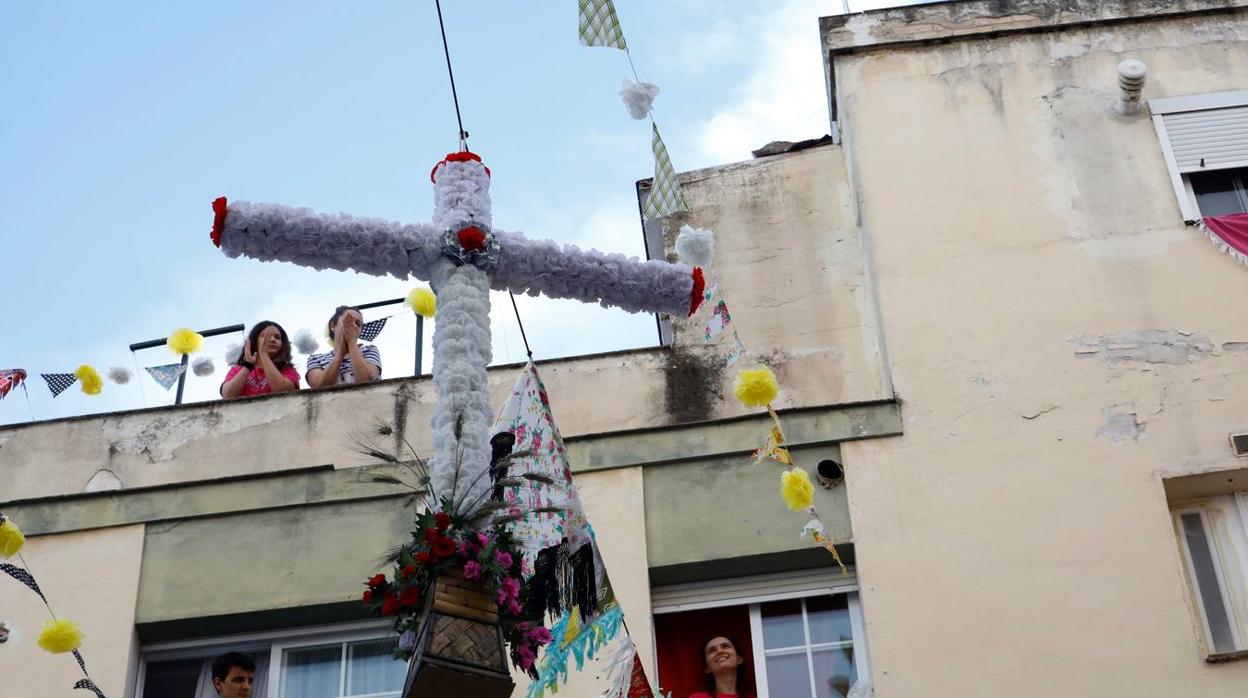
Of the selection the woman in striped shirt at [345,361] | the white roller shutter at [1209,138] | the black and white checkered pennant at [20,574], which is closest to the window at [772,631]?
the woman in striped shirt at [345,361]

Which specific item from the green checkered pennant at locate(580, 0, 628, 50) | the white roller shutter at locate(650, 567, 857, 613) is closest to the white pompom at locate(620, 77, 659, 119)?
the green checkered pennant at locate(580, 0, 628, 50)

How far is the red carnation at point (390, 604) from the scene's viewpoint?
7.39 metres

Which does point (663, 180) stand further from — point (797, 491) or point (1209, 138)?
point (1209, 138)

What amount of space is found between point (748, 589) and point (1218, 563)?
2.80 metres

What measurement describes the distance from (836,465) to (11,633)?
5.24 m

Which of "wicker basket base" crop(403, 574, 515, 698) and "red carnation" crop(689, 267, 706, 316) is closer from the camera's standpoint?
"wicker basket base" crop(403, 574, 515, 698)

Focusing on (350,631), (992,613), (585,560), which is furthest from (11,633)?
(992,613)

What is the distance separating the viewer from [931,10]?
1397cm

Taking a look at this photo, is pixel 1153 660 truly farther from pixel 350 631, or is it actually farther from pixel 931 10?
pixel 931 10

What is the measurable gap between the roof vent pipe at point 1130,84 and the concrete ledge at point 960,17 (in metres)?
1.53

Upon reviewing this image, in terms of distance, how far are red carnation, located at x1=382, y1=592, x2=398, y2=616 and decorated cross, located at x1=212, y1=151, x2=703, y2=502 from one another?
0.49m

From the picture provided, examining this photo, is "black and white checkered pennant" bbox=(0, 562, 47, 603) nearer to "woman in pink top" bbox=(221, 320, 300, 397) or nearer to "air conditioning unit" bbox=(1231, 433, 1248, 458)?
"woman in pink top" bbox=(221, 320, 300, 397)

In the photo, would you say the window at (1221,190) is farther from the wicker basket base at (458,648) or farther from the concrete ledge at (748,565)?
the wicker basket base at (458,648)

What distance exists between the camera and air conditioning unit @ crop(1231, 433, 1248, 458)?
34.4 feet
